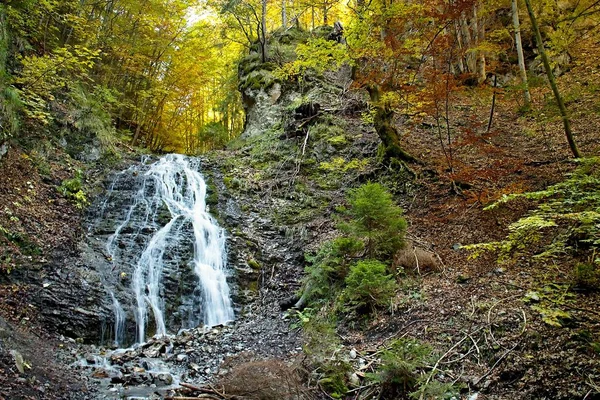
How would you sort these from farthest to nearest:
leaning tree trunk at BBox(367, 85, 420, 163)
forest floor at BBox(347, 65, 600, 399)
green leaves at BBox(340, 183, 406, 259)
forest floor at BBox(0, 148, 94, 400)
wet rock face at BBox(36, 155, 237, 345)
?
leaning tree trunk at BBox(367, 85, 420, 163) < wet rock face at BBox(36, 155, 237, 345) < green leaves at BBox(340, 183, 406, 259) < forest floor at BBox(0, 148, 94, 400) < forest floor at BBox(347, 65, 600, 399)

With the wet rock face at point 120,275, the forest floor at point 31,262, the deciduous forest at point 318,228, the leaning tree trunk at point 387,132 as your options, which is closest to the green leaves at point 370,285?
the deciduous forest at point 318,228

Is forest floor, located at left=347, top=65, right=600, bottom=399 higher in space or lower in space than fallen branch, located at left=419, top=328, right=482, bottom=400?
higher

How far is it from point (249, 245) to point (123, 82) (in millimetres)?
11137

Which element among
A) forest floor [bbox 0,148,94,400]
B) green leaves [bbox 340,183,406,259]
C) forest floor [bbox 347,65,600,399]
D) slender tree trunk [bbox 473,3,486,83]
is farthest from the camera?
slender tree trunk [bbox 473,3,486,83]

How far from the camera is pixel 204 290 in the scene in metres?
8.55

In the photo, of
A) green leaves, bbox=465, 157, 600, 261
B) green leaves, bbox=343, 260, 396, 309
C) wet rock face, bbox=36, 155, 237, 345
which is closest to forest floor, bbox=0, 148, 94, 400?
wet rock face, bbox=36, 155, 237, 345

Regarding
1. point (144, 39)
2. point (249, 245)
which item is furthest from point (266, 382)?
point (144, 39)

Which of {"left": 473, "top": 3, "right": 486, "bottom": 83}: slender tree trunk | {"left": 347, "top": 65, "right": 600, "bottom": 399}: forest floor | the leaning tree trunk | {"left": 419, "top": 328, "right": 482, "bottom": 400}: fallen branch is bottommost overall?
{"left": 419, "top": 328, "right": 482, "bottom": 400}: fallen branch

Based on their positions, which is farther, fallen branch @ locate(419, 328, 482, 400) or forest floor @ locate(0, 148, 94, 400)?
forest floor @ locate(0, 148, 94, 400)

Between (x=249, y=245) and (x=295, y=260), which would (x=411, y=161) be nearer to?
(x=295, y=260)

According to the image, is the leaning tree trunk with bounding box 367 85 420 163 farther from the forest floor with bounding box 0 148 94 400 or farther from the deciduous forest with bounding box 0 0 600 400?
the forest floor with bounding box 0 148 94 400

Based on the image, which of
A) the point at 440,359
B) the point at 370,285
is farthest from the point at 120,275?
the point at 440,359

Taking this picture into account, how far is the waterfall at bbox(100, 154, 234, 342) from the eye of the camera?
796cm

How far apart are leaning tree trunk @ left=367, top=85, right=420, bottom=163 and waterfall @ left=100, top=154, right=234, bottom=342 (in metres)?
5.22
